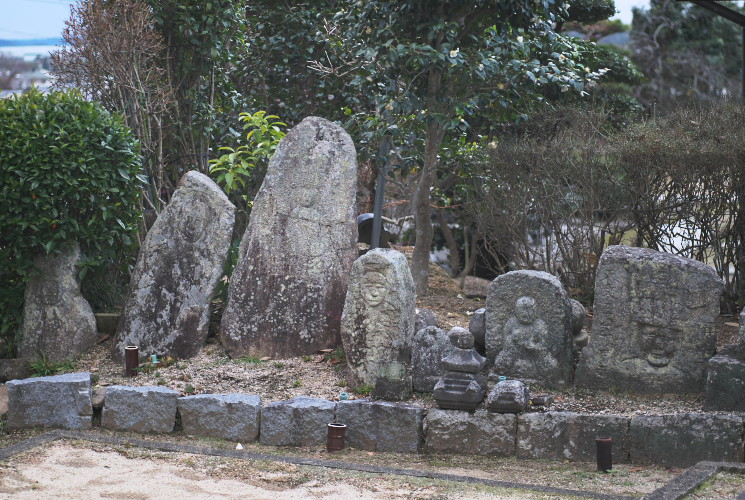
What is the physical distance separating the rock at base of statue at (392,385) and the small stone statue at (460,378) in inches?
11.7

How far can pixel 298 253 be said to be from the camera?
7.25 meters

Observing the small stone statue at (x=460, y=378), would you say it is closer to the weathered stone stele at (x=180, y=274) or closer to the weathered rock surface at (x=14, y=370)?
the weathered stone stele at (x=180, y=274)

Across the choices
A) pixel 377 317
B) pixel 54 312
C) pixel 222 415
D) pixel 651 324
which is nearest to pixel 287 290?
pixel 377 317

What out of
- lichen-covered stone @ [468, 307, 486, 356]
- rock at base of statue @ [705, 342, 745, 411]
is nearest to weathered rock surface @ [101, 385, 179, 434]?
lichen-covered stone @ [468, 307, 486, 356]

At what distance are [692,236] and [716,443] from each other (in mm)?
2603

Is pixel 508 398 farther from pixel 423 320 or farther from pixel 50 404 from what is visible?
pixel 50 404

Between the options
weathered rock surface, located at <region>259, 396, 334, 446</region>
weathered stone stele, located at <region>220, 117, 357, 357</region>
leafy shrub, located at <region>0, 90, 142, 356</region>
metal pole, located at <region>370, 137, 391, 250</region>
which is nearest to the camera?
weathered rock surface, located at <region>259, 396, 334, 446</region>

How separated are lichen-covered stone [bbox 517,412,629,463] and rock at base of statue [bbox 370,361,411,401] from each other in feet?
2.82

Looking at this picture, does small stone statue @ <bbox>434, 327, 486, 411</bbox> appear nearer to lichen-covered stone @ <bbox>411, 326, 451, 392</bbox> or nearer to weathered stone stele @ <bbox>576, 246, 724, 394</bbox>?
lichen-covered stone @ <bbox>411, 326, 451, 392</bbox>

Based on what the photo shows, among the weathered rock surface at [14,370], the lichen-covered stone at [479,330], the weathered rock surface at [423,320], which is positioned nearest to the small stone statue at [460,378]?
the lichen-covered stone at [479,330]

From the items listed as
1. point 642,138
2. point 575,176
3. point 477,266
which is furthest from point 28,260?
point 477,266

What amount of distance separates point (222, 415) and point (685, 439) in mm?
3130

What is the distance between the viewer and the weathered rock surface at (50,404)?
646cm

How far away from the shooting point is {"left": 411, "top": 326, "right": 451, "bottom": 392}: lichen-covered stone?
6352mm
